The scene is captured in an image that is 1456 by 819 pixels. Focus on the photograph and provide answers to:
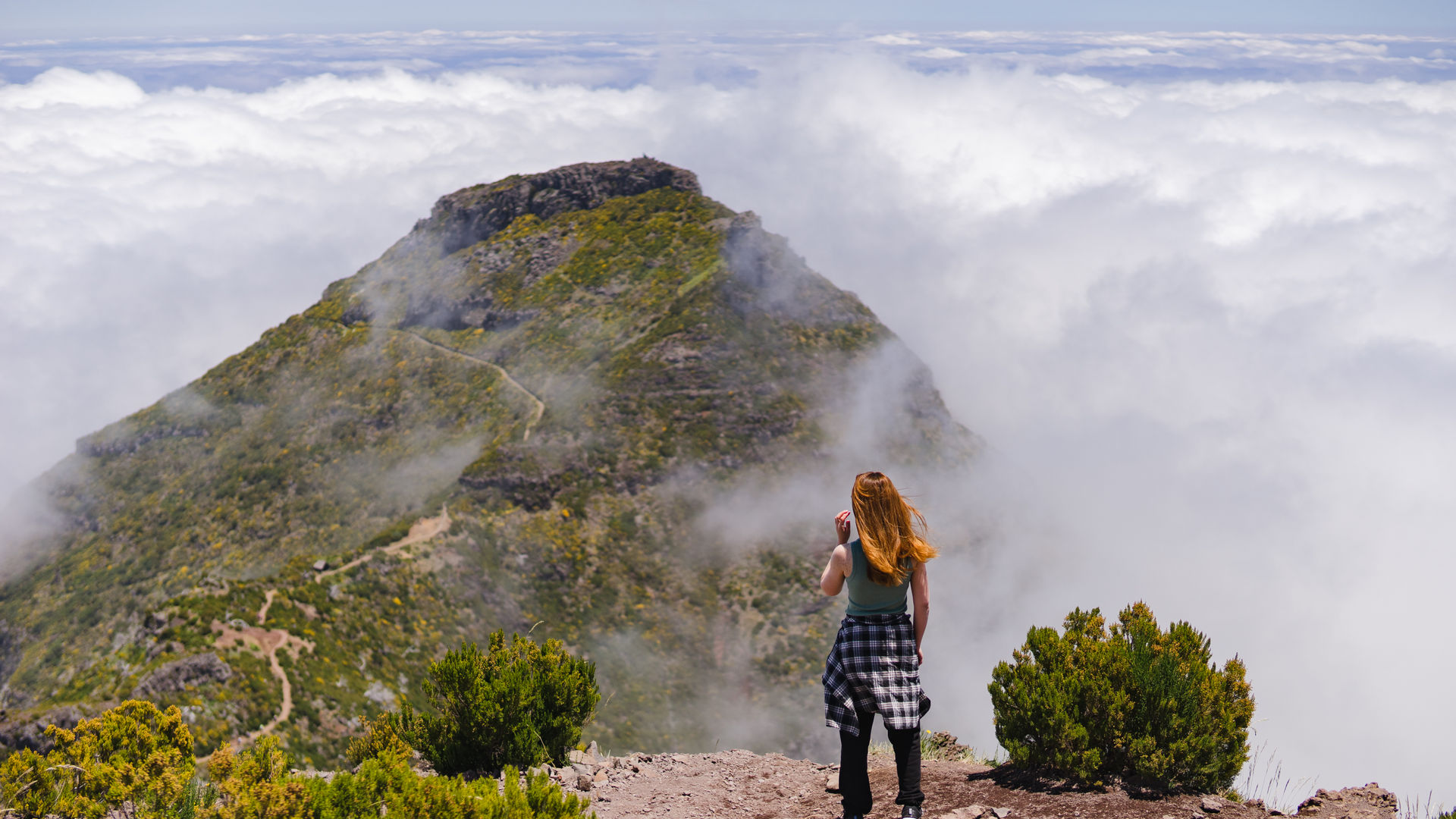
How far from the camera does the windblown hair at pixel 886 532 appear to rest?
20.4ft

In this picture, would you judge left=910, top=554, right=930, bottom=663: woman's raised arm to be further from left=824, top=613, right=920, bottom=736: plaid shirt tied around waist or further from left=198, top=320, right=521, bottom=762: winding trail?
left=198, top=320, right=521, bottom=762: winding trail

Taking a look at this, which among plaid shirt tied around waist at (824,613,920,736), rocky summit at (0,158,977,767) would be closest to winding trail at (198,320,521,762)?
rocky summit at (0,158,977,767)

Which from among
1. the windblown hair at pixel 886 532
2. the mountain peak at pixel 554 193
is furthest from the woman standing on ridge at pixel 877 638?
the mountain peak at pixel 554 193

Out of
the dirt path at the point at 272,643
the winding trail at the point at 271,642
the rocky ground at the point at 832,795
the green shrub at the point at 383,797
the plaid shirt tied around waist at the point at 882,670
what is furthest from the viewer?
the dirt path at the point at 272,643

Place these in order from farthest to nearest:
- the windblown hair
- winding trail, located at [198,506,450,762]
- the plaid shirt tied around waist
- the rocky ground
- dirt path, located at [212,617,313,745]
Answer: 1. dirt path, located at [212,617,313,745]
2. winding trail, located at [198,506,450,762]
3. the rocky ground
4. the plaid shirt tied around waist
5. the windblown hair

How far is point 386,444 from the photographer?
62.2m

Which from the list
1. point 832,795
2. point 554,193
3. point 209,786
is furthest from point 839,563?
point 554,193

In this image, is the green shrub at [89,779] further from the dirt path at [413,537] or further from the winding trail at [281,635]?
the dirt path at [413,537]

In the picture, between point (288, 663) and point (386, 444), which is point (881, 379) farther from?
point (288, 663)

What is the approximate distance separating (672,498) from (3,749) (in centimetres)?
3344

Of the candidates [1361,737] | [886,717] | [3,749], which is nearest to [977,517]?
[3,749]

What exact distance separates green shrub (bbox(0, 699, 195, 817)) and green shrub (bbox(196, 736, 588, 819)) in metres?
0.57

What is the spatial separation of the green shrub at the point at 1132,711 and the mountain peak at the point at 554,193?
85.8 m

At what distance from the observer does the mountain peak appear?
298 ft
